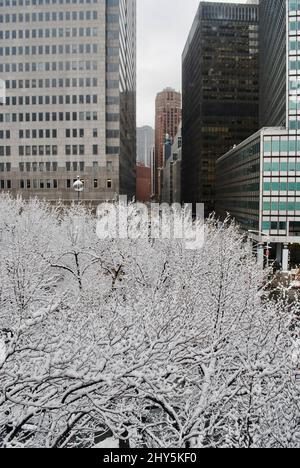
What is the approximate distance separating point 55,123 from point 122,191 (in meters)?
20.2

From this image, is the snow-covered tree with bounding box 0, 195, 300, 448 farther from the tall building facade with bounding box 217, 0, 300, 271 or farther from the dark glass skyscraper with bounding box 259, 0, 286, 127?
the dark glass skyscraper with bounding box 259, 0, 286, 127

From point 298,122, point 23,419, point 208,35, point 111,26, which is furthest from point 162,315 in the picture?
point 208,35

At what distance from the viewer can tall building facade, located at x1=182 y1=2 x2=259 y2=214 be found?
142125 mm

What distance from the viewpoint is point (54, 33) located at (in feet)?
280

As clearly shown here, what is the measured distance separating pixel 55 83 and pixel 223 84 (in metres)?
75.0

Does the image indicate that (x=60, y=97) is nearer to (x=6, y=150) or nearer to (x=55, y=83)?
(x=55, y=83)

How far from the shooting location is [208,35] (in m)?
144


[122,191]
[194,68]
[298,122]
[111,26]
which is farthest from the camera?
[194,68]

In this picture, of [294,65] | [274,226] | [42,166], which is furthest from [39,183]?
[294,65]

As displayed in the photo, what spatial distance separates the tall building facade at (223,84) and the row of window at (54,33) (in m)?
65.9

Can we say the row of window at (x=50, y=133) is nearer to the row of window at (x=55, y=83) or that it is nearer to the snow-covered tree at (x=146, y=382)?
the row of window at (x=55, y=83)

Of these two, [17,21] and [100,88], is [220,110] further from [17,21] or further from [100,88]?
[17,21]

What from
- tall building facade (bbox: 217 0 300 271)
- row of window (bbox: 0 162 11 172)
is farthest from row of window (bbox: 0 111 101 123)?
tall building facade (bbox: 217 0 300 271)

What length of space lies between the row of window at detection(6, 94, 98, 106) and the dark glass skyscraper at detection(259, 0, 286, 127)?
35410 millimetres
